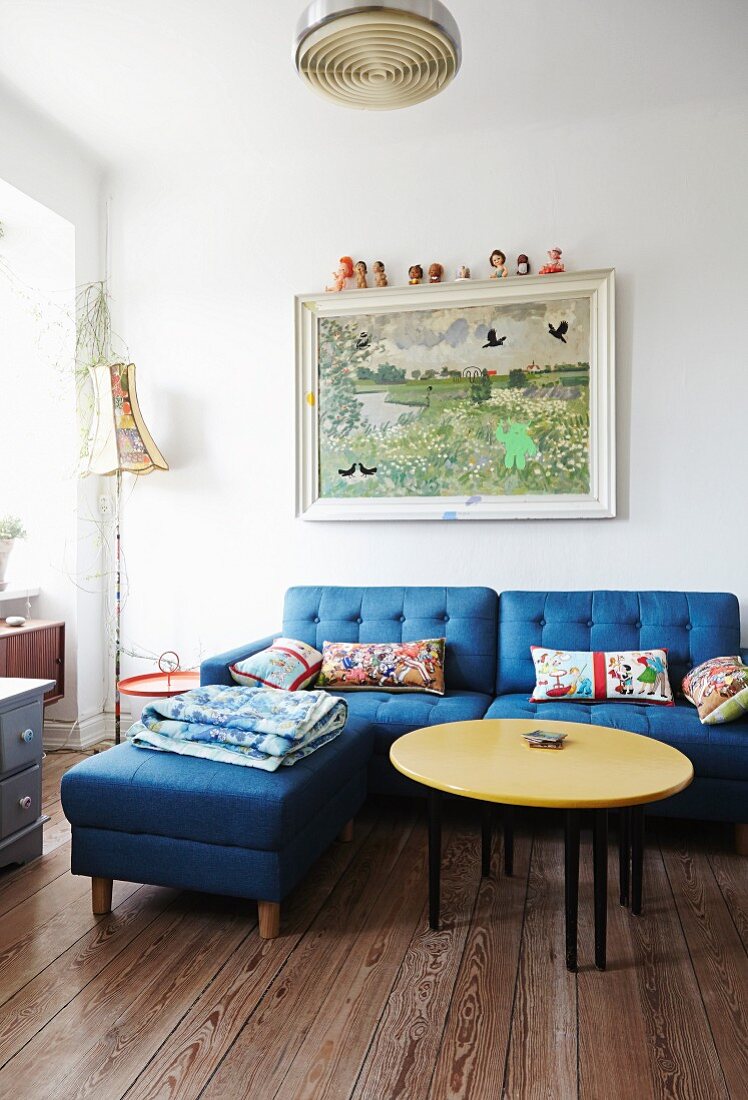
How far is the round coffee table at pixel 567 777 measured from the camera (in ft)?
6.15

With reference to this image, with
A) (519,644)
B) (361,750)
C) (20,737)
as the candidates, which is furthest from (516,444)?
(20,737)

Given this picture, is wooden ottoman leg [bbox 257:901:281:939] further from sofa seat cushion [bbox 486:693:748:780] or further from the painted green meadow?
the painted green meadow

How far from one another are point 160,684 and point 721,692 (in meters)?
2.23

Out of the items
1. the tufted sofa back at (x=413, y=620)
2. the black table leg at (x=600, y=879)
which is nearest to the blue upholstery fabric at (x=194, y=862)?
the black table leg at (x=600, y=879)

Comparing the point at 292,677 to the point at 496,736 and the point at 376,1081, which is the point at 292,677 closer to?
the point at 496,736

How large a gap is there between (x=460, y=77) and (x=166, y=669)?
293 cm

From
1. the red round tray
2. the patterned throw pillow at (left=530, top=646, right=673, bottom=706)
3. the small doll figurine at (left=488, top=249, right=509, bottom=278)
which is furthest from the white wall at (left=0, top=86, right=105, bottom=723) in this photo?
the patterned throw pillow at (left=530, top=646, right=673, bottom=706)

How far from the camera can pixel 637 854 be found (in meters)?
2.16

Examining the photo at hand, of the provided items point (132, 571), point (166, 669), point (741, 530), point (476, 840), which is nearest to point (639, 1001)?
point (476, 840)

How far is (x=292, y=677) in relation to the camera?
10.3 ft

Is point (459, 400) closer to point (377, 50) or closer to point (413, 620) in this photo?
point (413, 620)

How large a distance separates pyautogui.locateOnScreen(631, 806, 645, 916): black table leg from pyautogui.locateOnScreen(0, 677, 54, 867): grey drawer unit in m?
1.88

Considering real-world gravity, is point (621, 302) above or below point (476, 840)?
above

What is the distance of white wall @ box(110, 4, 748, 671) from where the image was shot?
11.1ft
